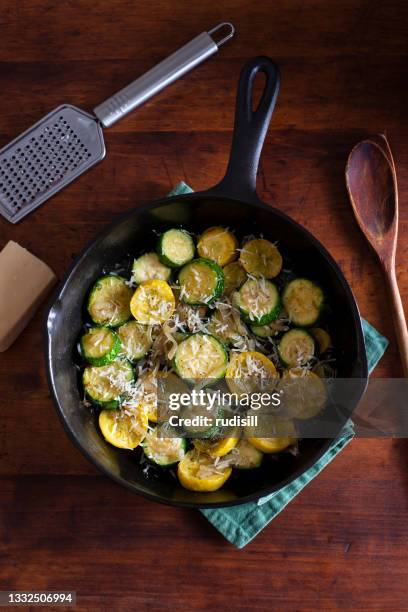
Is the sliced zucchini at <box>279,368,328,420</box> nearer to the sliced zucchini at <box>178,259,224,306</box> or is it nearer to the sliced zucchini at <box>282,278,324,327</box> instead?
the sliced zucchini at <box>282,278,324,327</box>

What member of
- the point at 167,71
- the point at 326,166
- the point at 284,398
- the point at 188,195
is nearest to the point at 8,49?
the point at 167,71

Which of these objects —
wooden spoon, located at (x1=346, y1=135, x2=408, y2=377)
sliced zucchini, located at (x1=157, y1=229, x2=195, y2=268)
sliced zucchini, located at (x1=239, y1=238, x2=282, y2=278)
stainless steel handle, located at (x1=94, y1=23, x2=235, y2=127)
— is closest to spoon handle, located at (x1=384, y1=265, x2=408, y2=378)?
wooden spoon, located at (x1=346, y1=135, x2=408, y2=377)

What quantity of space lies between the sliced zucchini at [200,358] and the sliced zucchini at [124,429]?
154 mm

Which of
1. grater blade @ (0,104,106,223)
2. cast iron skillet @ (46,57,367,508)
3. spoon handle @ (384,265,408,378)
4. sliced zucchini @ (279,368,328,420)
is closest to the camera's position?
cast iron skillet @ (46,57,367,508)

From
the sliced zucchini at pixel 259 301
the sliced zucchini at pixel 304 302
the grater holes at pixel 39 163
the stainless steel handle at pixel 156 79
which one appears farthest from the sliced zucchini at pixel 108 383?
the stainless steel handle at pixel 156 79

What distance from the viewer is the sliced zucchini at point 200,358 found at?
158 centimetres

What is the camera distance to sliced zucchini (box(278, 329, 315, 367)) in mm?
1582

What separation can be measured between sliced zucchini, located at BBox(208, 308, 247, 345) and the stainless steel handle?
643mm

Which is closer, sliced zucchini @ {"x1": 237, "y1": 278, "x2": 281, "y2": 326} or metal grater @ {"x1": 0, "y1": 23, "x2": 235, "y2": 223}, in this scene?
sliced zucchini @ {"x1": 237, "y1": 278, "x2": 281, "y2": 326}

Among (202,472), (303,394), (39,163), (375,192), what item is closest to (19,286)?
(39,163)

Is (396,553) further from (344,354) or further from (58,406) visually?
(58,406)

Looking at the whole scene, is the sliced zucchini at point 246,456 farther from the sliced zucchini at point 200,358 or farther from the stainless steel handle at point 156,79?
the stainless steel handle at point 156,79

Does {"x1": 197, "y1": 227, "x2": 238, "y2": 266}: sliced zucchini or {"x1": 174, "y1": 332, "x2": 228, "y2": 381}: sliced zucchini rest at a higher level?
{"x1": 197, "y1": 227, "x2": 238, "y2": 266}: sliced zucchini

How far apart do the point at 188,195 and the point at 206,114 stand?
1.42ft
